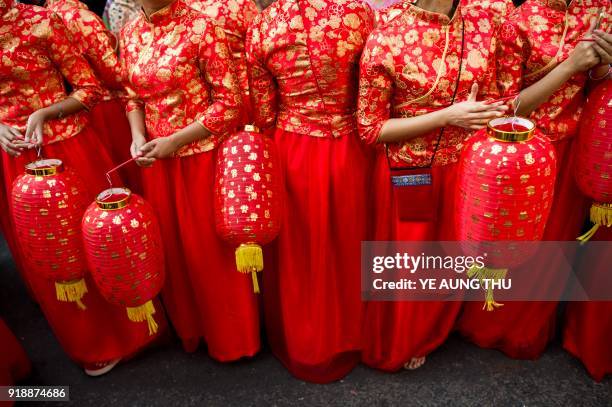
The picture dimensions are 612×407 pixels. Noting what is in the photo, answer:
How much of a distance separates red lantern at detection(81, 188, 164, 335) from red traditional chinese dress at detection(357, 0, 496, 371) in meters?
0.81

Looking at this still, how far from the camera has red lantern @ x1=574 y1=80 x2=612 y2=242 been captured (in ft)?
5.40

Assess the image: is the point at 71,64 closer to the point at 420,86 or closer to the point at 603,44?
the point at 420,86

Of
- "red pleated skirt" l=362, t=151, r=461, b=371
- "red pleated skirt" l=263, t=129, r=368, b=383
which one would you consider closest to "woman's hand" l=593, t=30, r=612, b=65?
"red pleated skirt" l=362, t=151, r=461, b=371

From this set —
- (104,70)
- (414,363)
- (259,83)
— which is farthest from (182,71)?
(414,363)

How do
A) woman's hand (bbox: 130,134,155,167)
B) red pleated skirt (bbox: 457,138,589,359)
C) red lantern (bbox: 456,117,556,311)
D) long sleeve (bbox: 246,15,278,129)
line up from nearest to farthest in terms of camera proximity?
red lantern (bbox: 456,117,556,311), long sleeve (bbox: 246,15,278,129), woman's hand (bbox: 130,134,155,167), red pleated skirt (bbox: 457,138,589,359)

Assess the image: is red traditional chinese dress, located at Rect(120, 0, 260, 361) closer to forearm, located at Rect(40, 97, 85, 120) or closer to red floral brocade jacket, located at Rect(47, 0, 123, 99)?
forearm, located at Rect(40, 97, 85, 120)

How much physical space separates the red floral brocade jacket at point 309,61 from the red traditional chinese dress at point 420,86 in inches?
3.7

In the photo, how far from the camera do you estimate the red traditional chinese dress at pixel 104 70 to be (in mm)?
2352

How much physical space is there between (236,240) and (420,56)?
84 centimetres

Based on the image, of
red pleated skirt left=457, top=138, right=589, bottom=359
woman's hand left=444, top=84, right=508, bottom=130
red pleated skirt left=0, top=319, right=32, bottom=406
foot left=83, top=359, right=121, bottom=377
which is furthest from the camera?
foot left=83, top=359, right=121, bottom=377

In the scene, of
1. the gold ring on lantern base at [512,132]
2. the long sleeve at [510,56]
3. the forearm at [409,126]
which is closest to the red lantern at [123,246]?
the forearm at [409,126]

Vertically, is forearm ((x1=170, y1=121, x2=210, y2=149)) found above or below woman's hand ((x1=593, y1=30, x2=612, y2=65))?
below

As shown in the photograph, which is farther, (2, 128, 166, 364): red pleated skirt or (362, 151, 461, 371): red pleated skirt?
(2, 128, 166, 364): red pleated skirt

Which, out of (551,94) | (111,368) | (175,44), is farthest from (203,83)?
(111,368)
